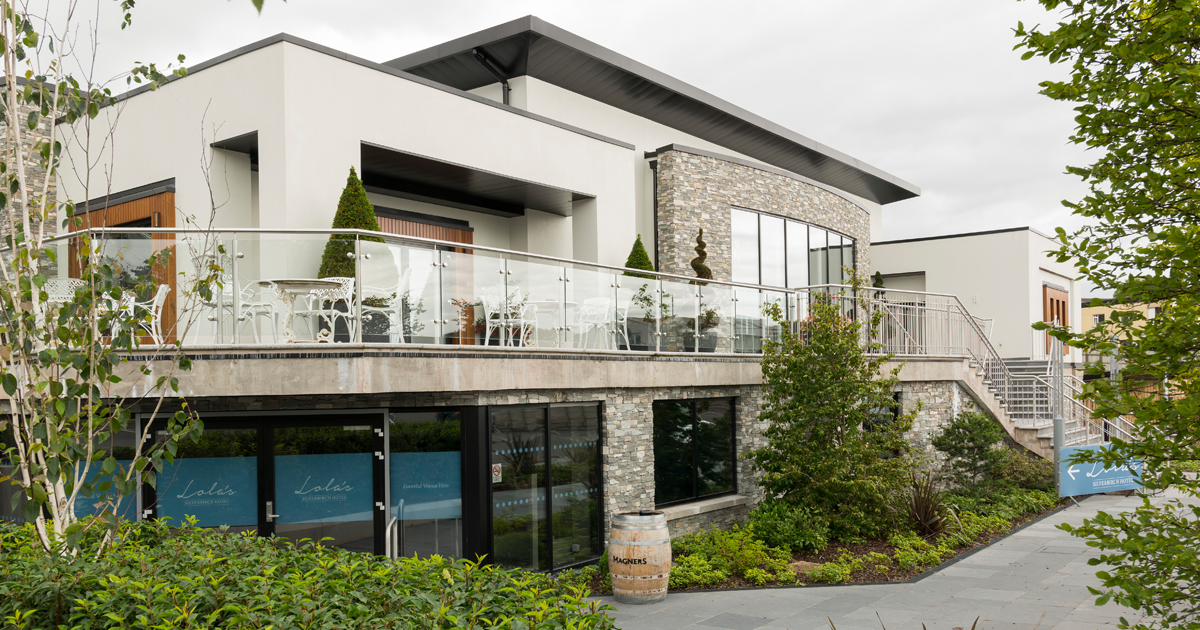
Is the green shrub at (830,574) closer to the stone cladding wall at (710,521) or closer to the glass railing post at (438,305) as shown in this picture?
the stone cladding wall at (710,521)

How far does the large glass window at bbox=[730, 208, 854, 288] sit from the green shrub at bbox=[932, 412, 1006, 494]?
5.35m

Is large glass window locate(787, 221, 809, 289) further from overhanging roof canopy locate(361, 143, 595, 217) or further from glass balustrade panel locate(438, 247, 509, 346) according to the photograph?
glass balustrade panel locate(438, 247, 509, 346)

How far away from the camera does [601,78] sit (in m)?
17.7

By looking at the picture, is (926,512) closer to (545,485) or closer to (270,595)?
(545,485)

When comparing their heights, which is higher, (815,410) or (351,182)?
(351,182)

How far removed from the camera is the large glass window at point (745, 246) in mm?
18672

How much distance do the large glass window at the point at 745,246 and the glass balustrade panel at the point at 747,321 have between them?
14.7 feet

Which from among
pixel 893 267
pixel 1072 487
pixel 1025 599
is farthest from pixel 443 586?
pixel 893 267

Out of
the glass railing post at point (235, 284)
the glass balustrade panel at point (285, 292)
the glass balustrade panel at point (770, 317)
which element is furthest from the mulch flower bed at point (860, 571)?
the glass railing post at point (235, 284)

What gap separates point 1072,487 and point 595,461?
9.86 metres

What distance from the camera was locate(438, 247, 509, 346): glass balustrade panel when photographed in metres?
9.41

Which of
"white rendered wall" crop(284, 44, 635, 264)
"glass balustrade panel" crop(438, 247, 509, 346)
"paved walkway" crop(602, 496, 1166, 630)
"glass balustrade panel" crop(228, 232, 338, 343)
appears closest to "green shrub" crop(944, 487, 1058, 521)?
"paved walkway" crop(602, 496, 1166, 630)

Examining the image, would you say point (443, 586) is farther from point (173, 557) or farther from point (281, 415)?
point (281, 415)

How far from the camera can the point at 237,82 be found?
38.0 ft
